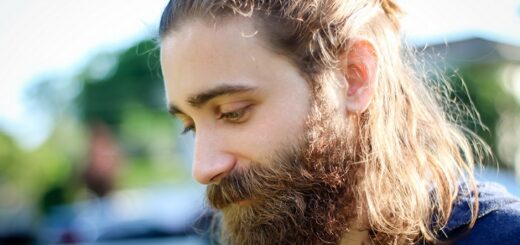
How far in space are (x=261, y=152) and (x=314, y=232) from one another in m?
0.34

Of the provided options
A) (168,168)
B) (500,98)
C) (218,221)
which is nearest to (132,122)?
(168,168)

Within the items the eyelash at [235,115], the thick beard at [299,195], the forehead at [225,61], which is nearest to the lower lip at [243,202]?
the thick beard at [299,195]

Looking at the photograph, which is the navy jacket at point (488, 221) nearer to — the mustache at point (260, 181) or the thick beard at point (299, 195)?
the thick beard at point (299, 195)

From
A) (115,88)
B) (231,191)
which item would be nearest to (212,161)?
(231,191)

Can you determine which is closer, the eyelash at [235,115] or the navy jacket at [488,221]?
the navy jacket at [488,221]

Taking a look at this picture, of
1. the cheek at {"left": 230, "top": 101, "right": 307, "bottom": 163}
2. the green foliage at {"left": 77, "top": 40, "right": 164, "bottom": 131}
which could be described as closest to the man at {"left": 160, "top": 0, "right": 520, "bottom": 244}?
the cheek at {"left": 230, "top": 101, "right": 307, "bottom": 163}

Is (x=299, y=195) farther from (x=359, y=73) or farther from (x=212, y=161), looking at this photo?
(x=359, y=73)

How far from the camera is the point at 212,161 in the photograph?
2467 millimetres

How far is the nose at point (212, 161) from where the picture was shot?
2461mm

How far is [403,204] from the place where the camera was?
2.62 m

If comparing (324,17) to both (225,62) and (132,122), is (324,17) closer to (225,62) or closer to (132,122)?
(225,62)

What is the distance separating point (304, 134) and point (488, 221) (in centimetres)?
65

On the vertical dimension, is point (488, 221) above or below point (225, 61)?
below

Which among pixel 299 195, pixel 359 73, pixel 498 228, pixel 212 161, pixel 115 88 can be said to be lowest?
pixel 498 228
